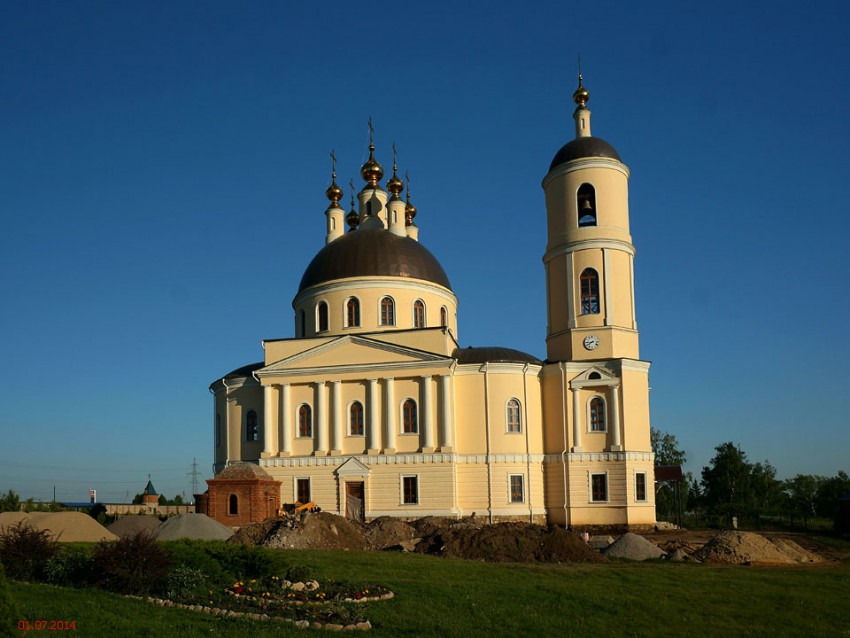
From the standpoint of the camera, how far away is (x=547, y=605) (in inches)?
601

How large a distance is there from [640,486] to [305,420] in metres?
14.4

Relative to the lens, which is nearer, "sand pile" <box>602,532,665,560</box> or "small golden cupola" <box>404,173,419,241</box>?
"sand pile" <box>602,532,665,560</box>

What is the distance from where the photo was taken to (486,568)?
2078 cm

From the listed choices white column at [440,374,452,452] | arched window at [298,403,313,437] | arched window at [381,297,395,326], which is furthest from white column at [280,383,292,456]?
white column at [440,374,452,452]

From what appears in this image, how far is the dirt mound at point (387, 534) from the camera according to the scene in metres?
28.4

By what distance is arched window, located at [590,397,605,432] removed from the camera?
118 feet

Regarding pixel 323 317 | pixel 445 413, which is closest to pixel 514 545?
pixel 445 413

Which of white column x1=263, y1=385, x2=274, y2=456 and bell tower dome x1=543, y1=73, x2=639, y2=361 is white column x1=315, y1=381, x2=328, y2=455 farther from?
bell tower dome x1=543, y1=73, x2=639, y2=361

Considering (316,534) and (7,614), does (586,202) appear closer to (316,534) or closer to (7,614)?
(316,534)

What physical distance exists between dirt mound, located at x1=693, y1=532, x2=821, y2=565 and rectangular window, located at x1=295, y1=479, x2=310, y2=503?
1781cm

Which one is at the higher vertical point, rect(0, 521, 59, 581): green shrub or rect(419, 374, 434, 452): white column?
rect(419, 374, 434, 452): white column

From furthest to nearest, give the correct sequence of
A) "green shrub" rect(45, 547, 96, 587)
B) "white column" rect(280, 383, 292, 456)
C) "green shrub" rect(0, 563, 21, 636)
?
"white column" rect(280, 383, 292, 456) < "green shrub" rect(45, 547, 96, 587) < "green shrub" rect(0, 563, 21, 636)

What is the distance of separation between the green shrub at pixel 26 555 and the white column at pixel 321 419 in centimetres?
1998
